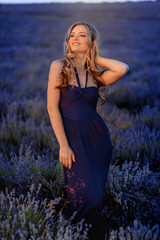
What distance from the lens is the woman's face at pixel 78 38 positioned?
1967mm

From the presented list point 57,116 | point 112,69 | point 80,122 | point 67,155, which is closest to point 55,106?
point 57,116

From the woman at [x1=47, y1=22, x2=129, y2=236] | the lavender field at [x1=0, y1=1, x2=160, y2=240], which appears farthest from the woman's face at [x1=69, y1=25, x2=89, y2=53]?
the lavender field at [x1=0, y1=1, x2=160, y2=240]

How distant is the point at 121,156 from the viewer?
9.86 ft

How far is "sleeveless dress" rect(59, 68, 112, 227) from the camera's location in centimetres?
178

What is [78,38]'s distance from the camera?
197 centimetres

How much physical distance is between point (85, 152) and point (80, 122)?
29cm

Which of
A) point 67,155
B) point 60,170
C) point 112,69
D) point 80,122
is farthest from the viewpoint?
point 60,170

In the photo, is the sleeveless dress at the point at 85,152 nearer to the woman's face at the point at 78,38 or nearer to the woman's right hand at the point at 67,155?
the woman's right hand at the point at 67,155

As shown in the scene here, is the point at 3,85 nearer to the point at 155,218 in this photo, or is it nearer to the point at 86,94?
the point at 86,94

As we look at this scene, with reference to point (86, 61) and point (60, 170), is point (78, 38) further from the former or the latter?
point (60, 170)

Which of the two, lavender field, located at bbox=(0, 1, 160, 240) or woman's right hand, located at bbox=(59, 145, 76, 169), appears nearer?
lavender field, located at bbox=(0, 1, 160, 240)

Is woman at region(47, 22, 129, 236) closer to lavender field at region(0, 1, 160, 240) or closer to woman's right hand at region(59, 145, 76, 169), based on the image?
woman's right hand at region(59, 145, 76, 169)

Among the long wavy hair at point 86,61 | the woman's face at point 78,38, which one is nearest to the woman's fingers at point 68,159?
the long wavy hair at point 86,61

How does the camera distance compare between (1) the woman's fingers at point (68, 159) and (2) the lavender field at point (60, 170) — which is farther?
(1) the woman's fingers at point (68, 159)
